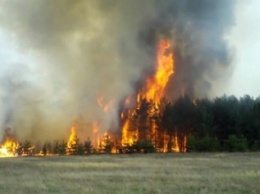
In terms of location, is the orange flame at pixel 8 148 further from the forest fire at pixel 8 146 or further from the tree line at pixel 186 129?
the tree line at pixel 186 129

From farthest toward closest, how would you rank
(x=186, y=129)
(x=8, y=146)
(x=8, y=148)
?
(x=186, y=129), (x=8, y=146), (x=8, y=148)

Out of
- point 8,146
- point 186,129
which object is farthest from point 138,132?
point 8,146

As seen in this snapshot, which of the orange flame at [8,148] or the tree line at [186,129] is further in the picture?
the orange flame at [8,148]

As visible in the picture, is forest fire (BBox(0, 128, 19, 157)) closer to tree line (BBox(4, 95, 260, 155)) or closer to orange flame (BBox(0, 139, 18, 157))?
orange flame (BBox(0, 139, 18, 157))

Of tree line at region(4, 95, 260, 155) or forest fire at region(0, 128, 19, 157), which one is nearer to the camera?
tree line at region(4, 95, 260, 155)

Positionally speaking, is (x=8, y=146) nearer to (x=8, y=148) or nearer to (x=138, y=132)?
(x=8, y=148)

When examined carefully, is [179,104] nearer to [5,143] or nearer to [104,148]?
[104,148]

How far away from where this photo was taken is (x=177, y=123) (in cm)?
9200

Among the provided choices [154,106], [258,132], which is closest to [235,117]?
[258,132]

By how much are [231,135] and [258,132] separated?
18.8ft

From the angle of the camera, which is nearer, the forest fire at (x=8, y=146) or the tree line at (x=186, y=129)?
the tree line at (x=186, y=129)

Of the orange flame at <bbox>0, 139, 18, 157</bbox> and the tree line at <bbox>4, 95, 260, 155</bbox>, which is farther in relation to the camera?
the orange flame at <bbox>0, 139, 18, 157</bbox>

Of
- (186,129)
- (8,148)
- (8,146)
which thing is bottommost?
(8,148)

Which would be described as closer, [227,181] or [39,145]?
[227,181]
